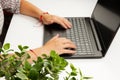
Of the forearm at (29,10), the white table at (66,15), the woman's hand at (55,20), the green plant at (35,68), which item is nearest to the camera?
the green plant at (35,68)

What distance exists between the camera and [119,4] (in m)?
1.03

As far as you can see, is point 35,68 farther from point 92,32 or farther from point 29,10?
point 29,10

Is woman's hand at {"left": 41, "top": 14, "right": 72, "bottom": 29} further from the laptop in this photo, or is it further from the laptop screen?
the laptop screen

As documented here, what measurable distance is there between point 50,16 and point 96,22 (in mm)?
258

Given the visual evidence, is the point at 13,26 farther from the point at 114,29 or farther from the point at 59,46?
the point at 114,29

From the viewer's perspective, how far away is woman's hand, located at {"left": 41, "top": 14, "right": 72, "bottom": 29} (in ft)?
3.96

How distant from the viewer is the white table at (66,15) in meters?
0.96

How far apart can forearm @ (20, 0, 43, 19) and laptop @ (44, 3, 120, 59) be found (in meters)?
0.12

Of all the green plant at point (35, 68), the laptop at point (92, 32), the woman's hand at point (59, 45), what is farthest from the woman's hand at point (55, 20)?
the green plant at point (35, 68)

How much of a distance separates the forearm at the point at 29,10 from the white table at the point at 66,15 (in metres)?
0.03

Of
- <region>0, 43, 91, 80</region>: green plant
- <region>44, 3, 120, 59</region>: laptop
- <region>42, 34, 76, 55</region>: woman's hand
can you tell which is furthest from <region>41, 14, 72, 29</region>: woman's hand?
<region>0, 43, 91, 80</region>: green plant

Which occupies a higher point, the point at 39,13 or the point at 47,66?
the point at 47,66

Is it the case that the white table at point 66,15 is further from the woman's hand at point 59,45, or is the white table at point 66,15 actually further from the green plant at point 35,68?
the green plant at point 35,68

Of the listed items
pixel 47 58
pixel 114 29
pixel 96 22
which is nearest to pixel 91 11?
pixel 96 22
